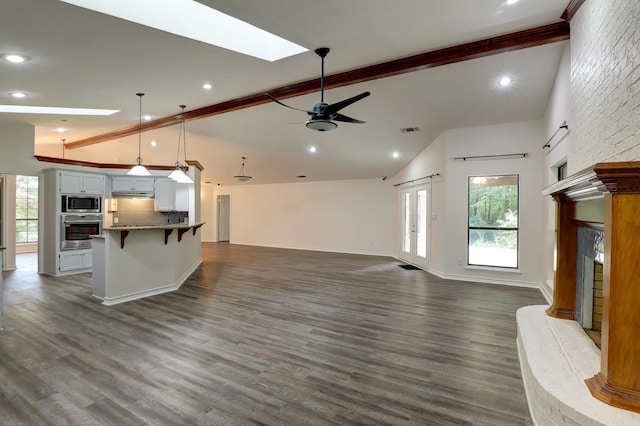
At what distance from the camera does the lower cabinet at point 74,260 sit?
257 inches

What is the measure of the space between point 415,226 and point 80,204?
7802 millimetres

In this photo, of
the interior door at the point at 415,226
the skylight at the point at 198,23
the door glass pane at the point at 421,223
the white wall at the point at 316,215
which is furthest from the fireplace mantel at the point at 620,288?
the white wall at the point at 316,215

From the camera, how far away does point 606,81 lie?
2.43 metres

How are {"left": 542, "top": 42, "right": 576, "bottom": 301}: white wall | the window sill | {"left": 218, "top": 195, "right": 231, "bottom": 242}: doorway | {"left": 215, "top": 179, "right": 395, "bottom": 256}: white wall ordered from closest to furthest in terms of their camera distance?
{"left": 542, "top": 42, "right": 576, "bottom": 301}: white wall, the window sill, {"left": 215, "top": 179, "right": 395, "bottom": 256}: white wall, {"left": 218, "top": 195, "right": 231, "bottom": 242}: doorway

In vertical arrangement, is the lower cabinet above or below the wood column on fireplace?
below

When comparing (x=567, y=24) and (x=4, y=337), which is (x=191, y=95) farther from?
(x=567, y=24)

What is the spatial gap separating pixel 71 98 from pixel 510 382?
6.69 m

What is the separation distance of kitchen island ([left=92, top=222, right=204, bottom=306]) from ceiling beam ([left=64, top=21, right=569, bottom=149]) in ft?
7.95

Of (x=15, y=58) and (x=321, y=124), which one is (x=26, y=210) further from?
(x=321, y=124)

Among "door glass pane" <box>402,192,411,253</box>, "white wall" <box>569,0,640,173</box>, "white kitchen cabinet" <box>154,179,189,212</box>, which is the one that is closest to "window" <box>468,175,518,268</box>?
"door glass pane" <box>402,192,411,253</box>

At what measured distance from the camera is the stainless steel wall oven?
6559 millimetres

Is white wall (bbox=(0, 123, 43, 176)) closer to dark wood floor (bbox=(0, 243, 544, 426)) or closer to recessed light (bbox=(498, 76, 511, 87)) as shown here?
dark wood floor (bbox=(0, 243, 544, 426))

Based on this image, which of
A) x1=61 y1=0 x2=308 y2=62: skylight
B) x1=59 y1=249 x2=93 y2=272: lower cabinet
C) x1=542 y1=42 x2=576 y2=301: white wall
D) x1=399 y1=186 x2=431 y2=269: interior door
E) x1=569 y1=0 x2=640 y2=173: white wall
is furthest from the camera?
x1=399 y1=186 x2=431 y2=269: interior door

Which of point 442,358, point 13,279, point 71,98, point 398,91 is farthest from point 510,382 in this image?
point 13,279
